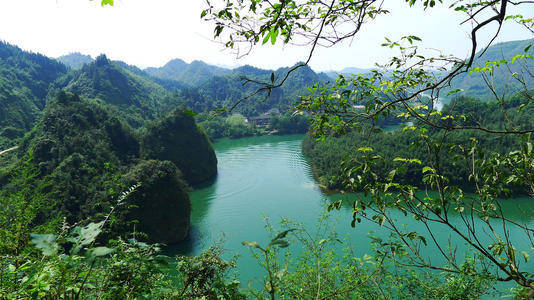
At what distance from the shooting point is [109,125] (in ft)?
71.7

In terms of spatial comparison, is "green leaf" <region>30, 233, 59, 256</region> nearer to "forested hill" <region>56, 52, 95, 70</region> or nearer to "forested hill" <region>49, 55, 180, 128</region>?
"forested hill" <region>49, 55, 180, 128</region>

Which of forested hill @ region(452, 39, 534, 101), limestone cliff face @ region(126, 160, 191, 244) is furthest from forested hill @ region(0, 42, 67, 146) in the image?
forested hill @ region(452, 39, 534, 101)

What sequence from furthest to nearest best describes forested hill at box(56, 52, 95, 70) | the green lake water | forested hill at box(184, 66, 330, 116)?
1. forested hill at box(56, 52, 95, 70)
2. forested hill at box(184, 66, 330, 116)
3. the green lake water

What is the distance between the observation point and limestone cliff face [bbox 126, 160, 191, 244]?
12180 millimetres

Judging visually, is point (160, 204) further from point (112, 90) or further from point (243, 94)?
point (243, 94)

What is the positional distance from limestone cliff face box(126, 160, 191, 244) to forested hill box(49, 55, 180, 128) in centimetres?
3785

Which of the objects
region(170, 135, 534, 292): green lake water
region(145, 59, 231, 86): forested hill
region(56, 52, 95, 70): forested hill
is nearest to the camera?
region(170, 135, 534, 292): green lake water

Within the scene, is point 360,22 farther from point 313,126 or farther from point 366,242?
point 366,242

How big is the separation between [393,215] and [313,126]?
12259 mm

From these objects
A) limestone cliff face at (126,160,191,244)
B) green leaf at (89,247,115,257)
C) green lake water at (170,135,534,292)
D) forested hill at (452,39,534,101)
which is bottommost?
green lake water at (170,135,534,292)

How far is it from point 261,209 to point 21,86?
196 feet

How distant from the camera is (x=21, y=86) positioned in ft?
171

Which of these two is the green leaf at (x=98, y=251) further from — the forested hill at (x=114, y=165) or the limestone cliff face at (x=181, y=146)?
the limestone cliff face at (x=181, y=146)

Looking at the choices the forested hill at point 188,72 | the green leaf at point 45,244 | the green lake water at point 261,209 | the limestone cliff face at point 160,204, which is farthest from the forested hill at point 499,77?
the forested hill at point 188,72
